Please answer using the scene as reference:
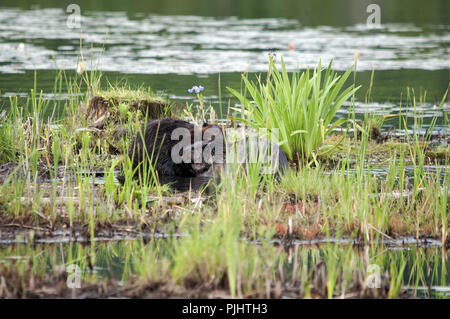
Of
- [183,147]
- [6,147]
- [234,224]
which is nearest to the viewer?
[234,224]

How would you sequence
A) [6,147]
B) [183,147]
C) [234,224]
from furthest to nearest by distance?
[183,147] → [6,147] → [234,224]

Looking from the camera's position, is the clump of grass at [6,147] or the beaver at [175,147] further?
the beaver at [175,147]

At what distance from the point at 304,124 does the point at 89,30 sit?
49.1ft

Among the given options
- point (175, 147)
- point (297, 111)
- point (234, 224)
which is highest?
point (297, 111)

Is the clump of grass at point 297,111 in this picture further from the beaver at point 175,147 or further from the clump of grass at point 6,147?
the clump of grass at point 6,147

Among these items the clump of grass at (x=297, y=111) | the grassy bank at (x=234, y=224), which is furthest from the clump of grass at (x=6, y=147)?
the clump of grass at (x=297, y=111)

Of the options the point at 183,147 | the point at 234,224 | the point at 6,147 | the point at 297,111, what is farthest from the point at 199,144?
the point at 234,224

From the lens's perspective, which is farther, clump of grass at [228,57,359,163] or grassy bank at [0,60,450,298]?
clump of grass at [228,57,359,163]

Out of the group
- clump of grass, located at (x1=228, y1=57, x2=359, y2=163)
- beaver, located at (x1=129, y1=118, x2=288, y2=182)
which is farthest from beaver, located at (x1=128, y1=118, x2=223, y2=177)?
clump of grass, located at (x1=228, y1=57, x2=359, y2=163)

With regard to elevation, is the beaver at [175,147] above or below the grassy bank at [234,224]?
above

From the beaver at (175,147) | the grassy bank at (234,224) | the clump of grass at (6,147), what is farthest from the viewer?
the beaver at (175,147)

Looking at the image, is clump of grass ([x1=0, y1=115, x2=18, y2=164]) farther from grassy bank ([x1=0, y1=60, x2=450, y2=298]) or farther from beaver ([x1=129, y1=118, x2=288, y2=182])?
beaver ([x1=129, y1=118, x2=288, y2=182])

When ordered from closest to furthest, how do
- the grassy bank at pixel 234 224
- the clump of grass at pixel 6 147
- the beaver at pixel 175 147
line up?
the grassy bank at pixel 234 224
the clump of grass at pixel 6 147
the beaver at pixel 175 147

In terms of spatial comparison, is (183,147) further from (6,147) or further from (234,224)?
(234,224)
